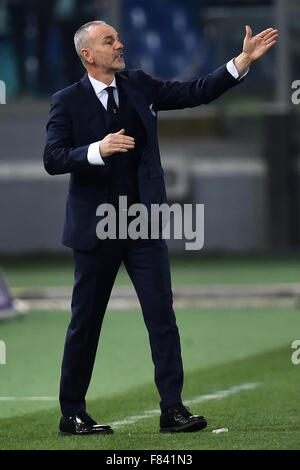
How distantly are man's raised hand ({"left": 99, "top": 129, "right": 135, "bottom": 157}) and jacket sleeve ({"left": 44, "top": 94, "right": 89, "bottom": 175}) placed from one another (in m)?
0.12

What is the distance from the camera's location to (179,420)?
824 centimetres

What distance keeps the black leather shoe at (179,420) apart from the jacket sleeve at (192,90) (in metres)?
1.56

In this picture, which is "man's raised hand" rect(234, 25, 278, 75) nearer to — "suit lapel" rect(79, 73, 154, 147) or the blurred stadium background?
"suit lapel" rect(79, 73, 154, 147)

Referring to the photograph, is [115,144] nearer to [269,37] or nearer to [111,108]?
[111,108]

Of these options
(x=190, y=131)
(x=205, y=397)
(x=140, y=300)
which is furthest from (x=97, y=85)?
(x=190, y=131)

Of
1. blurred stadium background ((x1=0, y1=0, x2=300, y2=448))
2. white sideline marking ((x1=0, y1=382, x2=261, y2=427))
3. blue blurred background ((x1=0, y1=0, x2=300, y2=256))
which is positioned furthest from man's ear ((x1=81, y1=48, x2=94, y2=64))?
blue blurred background ((x1=0, y1=0, x2=300, y2=256))

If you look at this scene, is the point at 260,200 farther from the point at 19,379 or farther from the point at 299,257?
the point at 19,379

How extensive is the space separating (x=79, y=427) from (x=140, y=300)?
2.40 feet

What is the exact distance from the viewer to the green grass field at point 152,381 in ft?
26.9

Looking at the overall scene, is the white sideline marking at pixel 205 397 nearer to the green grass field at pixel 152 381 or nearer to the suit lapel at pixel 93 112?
the green grass field at pixel 152 381

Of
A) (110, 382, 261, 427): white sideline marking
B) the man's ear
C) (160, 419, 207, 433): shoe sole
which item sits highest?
the man's ear

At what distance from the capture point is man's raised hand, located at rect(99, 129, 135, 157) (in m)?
7.88

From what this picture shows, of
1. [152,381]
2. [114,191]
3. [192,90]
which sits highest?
[192,90]

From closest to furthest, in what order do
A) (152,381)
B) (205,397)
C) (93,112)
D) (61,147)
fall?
(61,147), (93,112), (205,397), (152,381)
